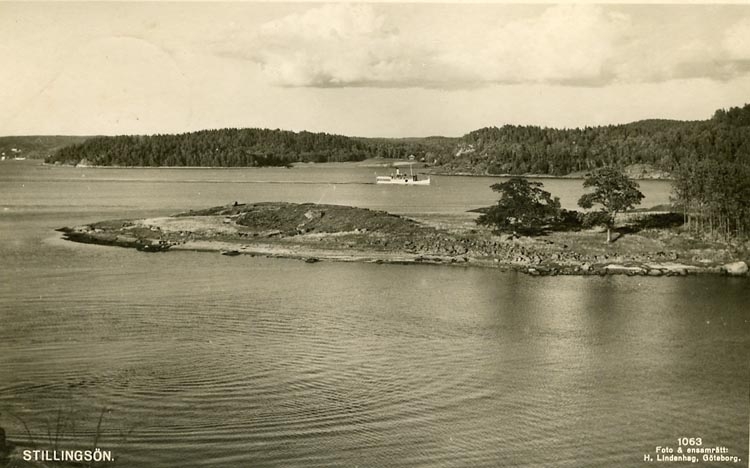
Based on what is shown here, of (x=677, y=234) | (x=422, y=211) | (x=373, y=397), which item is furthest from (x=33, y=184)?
(x=373, y=397)

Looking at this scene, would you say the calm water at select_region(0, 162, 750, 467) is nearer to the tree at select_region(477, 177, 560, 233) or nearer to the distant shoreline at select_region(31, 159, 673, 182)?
the tree at select_region(477, 177, 560, 233)

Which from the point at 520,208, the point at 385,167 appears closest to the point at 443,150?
→ the point at 385,167

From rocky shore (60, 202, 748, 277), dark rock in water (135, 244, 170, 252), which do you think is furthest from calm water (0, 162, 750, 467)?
dark rock in water (135, 244, 170, 252)

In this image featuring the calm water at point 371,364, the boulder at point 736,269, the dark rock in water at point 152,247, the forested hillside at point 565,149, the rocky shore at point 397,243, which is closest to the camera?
the calm water at point 371,364

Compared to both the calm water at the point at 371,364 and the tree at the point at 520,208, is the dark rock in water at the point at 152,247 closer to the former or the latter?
the calm water at the point at 371,364

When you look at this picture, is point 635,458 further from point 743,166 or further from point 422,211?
point 422,211

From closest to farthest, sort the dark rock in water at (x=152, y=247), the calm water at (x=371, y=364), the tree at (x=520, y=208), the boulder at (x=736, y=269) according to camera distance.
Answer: the calm water at (x=371, y=364), the boulder at (x=736, y=269), the tree at (x=520, y=208), the dark rock in water at (x=152, y=247)

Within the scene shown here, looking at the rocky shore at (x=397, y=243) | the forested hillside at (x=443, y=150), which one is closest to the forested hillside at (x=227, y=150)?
the forested hillside at (x=443, y=150)
